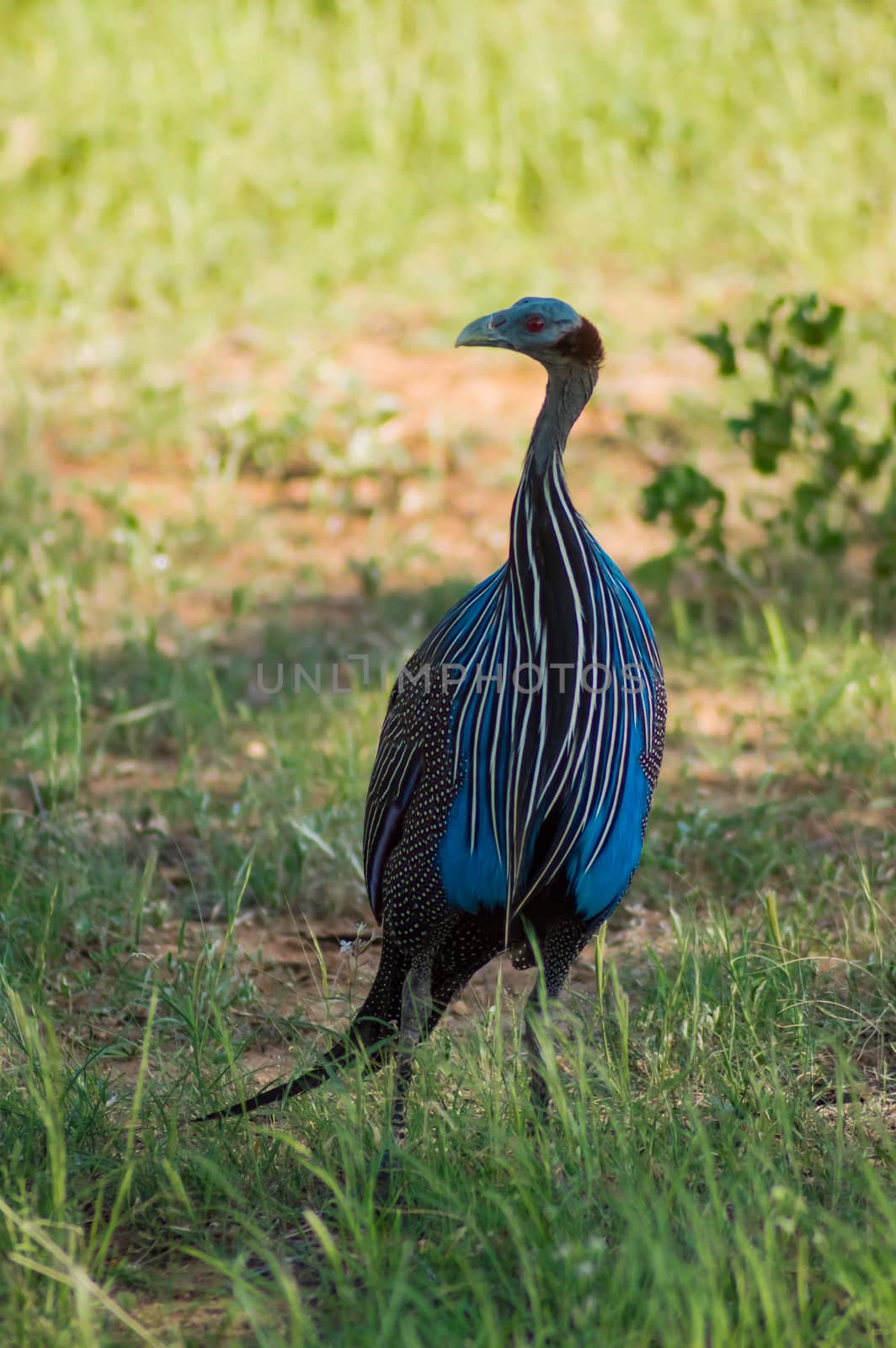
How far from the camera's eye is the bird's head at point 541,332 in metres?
2.46

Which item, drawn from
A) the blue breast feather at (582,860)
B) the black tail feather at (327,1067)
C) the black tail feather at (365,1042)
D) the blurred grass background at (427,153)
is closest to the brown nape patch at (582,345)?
the blue breast feather at (582,860)

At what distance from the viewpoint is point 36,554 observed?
197 inches

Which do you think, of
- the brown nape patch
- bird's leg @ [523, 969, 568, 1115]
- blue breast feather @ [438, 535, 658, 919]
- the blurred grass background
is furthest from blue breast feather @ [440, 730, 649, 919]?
the blurred grass background

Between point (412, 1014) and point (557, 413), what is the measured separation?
38.8 inches

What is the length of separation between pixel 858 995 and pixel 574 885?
76 cm

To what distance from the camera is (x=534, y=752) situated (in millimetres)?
2428

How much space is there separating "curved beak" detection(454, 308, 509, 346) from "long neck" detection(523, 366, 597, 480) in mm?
99

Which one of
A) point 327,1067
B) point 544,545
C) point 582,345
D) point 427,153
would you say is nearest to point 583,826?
point 544,545

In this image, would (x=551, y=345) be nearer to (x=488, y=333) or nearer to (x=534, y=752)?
(x=488, y=333)

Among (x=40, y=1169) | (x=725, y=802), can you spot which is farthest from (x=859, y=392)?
(x=40, y=1169)

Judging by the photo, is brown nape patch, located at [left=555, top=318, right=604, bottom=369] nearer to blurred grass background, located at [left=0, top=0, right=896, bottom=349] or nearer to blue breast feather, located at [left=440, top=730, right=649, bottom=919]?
blue breast feather, located at [left=440, top=730, right=649, bottom=919]

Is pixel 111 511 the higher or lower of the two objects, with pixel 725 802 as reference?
higher

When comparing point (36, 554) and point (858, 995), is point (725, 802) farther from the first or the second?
point (36, 554)

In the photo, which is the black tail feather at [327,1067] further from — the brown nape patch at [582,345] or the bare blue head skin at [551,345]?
the brown nape patch at [582,345]
